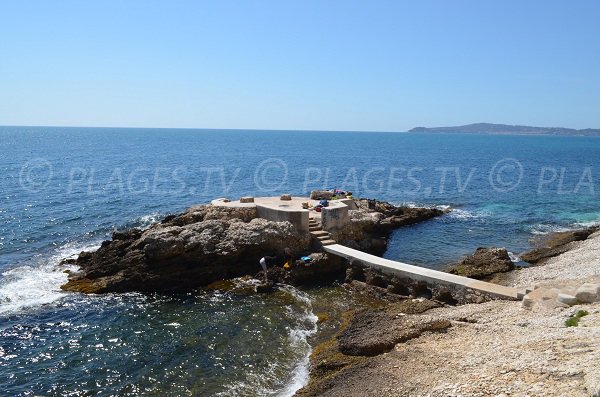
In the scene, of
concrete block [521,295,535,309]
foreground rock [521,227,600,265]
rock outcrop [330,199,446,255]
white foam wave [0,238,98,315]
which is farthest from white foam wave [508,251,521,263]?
white foam wave [0,238,98,315]

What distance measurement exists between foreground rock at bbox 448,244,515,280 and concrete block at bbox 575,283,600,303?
7.51m

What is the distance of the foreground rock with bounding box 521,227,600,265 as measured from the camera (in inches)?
1080

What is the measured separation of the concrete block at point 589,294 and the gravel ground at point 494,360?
0.53 m

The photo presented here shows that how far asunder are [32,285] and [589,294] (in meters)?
23.1

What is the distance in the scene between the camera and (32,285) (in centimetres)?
2366

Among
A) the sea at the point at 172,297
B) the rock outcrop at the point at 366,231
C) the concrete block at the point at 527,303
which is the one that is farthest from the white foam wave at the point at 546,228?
the concrete block at the point at 527,303

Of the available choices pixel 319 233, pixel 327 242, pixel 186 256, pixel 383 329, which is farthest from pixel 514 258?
pixel 186 256

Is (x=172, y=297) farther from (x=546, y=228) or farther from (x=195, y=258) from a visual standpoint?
(x=546, y=228)

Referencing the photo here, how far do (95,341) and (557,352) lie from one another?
1476 centimetres

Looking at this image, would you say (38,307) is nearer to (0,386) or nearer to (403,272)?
(0,386)

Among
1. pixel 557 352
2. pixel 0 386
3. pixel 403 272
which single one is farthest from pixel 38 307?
pixel 557 352

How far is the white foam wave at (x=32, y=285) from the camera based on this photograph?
70.0 feet

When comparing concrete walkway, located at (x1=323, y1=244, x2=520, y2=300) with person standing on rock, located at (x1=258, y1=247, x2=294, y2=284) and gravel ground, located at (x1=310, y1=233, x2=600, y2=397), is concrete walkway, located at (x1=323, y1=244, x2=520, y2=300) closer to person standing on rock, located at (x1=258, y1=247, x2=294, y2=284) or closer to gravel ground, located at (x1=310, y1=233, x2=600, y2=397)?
gravel ground, located at (x1=310, y1=233, x2=600, y2=397)

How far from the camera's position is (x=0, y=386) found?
48.9ft
